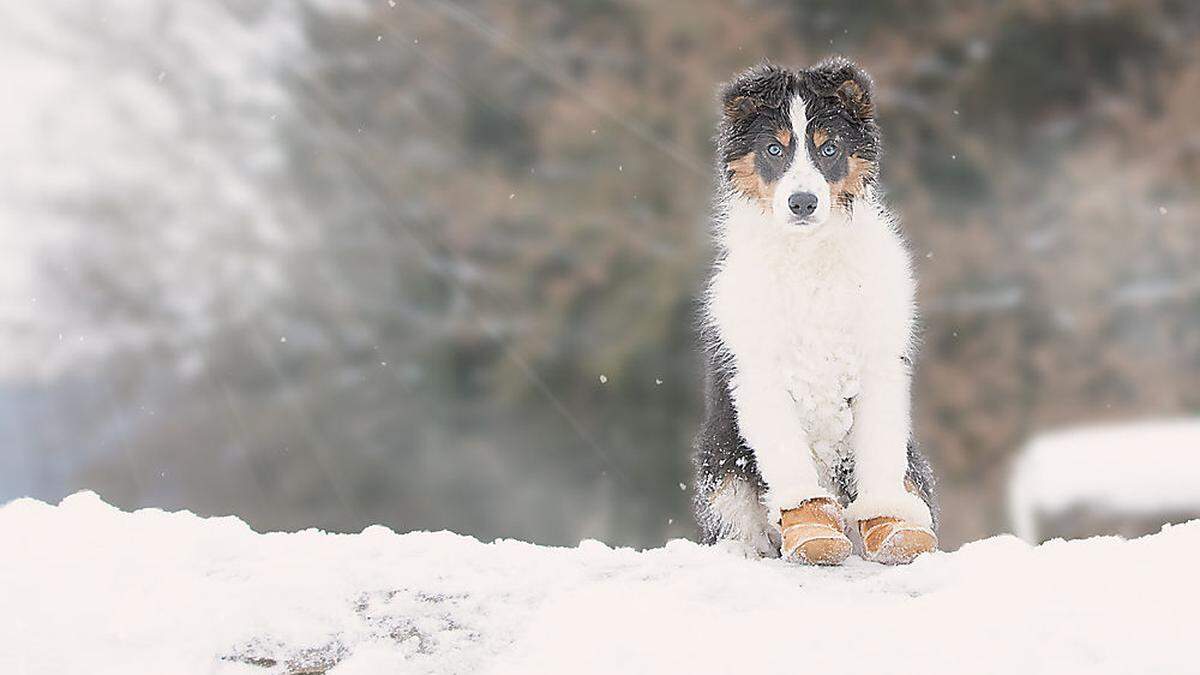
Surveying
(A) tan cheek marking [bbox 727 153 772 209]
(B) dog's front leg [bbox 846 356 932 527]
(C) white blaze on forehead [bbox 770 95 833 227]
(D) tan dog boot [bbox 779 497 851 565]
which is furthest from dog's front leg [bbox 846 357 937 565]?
(A) tan cheek marking [bbox 727 153 772 209]

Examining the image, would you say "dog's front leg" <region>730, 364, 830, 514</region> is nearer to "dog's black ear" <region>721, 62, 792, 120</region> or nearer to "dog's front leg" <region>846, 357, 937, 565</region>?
"dog's front leg" <region>846, 357, 937, 565</region>

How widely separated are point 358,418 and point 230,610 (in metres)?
9.14

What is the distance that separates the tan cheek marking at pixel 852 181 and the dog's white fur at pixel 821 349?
47 mm

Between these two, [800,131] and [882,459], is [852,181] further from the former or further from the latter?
[882,459]

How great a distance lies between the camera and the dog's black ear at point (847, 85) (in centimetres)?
386

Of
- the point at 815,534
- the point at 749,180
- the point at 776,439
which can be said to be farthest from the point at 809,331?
the point at 815,534

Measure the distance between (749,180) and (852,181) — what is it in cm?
35

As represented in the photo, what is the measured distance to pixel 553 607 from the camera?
3053 millimetres

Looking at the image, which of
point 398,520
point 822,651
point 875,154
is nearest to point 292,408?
point 398,520

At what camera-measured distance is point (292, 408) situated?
12203mm

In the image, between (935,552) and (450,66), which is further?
(450,66)

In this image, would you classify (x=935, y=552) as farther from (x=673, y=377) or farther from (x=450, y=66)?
(x=450, y=66)

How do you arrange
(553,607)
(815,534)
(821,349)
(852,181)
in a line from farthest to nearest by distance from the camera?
(852,181) < (821,349) < (815,534) < (553,607)

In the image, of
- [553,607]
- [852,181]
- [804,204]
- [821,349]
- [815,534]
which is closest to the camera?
[553,607]
